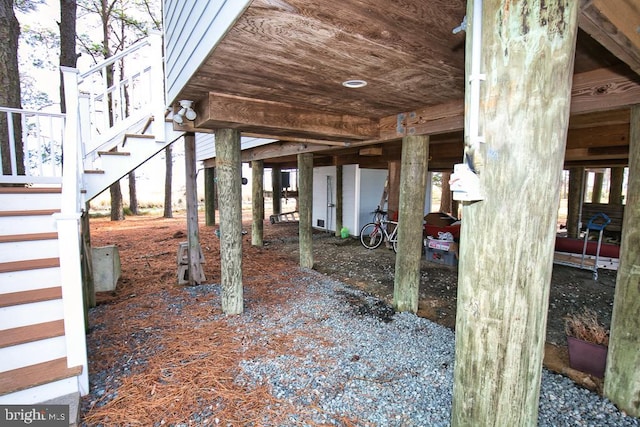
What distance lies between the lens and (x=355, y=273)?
5.54 metres

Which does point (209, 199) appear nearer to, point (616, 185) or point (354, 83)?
point (354, 83)

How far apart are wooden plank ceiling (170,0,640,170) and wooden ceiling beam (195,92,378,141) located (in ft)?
0.03

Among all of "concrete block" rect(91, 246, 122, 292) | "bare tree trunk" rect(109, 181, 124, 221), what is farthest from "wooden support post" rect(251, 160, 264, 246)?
"bare tree trunk" rect(109, 181, 124, 221)

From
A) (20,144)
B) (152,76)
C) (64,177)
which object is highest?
(152,76)

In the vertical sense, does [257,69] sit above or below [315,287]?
above

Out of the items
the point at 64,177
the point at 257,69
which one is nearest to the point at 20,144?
the point at 64,177

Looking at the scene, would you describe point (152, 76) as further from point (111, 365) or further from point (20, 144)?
point (111, 365)

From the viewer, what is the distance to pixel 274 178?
1180 cm

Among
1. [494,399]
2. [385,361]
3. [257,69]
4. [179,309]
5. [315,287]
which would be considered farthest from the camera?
[315,287]

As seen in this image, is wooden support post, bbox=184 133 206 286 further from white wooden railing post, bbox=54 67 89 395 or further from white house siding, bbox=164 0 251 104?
white wooden railing post, bbox=54 67 89 395

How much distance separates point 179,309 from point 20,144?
3.33 metres

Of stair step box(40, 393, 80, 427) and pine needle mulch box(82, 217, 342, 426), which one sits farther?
pine needle mulch box(82, 217, 342, 426)

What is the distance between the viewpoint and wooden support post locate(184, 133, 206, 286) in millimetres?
4480

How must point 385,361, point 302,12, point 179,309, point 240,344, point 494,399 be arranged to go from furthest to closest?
point 179,309
point 240,344
point 385,361
point 302,12
point 494,399
